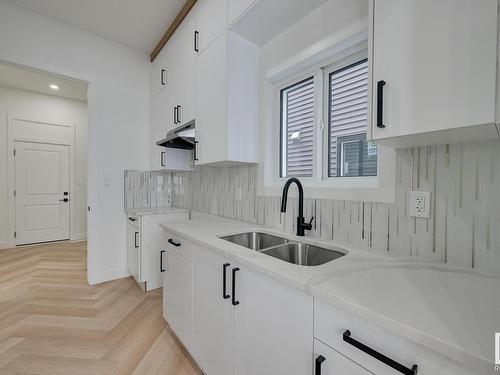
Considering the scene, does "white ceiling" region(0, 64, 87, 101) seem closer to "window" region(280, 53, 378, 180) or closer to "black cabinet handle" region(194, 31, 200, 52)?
"black cabinet handle" region(194, 31, 200, 52)

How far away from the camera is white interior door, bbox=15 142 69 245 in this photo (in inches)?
158

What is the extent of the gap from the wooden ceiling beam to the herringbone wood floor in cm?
272

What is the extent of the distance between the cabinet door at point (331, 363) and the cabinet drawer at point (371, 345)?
1 cm

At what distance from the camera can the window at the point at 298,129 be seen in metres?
1.57

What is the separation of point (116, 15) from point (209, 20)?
48.3 inches

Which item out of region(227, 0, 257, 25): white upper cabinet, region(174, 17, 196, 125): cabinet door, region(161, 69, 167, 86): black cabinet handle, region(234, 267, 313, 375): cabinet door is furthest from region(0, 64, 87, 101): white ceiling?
region(234, 267, 313, 375): cabinet door

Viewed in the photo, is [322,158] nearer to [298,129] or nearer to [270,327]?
[298,129]

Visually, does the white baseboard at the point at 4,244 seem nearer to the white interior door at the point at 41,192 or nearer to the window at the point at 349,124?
the white interior door at the point at 41,192

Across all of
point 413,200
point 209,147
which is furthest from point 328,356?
point 209,147

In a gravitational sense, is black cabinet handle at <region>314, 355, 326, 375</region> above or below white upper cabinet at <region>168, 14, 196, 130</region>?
below

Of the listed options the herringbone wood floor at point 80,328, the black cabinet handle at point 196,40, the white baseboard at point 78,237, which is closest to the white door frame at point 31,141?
the white baseboard at point 78,237

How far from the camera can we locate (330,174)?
4.77 ft

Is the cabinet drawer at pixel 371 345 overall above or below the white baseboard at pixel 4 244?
above

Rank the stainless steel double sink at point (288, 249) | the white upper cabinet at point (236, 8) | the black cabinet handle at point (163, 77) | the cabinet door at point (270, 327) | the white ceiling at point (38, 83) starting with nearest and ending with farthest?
the cabinet door at point (270, 327)
the stainless steel double sink at point (288, 249)
the white upper cabinet at point (236, 8)
the black cabinet handle at point (163, 77)
the white ceiling at point (38, 83)
